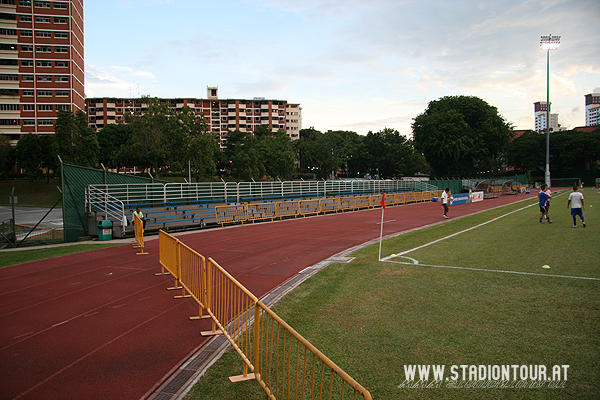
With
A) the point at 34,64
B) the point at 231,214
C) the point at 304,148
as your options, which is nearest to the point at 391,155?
the point at 304,148

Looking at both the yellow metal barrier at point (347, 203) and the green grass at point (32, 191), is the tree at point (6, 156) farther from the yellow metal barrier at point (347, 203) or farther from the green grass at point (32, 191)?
the yellow metal barrier at point (347, 203)

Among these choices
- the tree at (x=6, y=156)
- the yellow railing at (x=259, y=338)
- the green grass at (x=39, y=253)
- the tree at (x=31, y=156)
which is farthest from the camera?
the tree at (x=6, y=156)

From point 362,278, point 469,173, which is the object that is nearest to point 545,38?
point 469,173

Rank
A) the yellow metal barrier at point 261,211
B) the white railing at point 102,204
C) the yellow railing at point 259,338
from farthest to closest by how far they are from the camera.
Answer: the yellow metal barrier at point 261,211, the white railing at point 102,204, the yellow railing at point 259,338

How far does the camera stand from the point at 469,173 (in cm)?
7912

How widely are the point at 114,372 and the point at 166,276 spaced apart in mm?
5211

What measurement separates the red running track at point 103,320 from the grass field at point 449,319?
1.14 m

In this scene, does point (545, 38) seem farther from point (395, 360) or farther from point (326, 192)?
point (395, 360)

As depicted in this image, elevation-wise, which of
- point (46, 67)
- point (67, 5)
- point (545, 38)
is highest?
point (67, 5)

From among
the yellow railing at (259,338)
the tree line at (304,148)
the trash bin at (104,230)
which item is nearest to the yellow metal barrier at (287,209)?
the trash bin at (104,230)

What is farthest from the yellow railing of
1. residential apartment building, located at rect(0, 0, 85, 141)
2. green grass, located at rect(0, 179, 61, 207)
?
residential apartment building, located at rect(0, 0, 85, 141)

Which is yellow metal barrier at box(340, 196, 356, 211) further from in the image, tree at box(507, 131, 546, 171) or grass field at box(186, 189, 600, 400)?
tree at box(507, 131, 546, 171)

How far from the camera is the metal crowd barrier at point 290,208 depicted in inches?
920

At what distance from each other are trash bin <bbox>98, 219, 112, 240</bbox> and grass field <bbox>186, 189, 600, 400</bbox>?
1236cm
